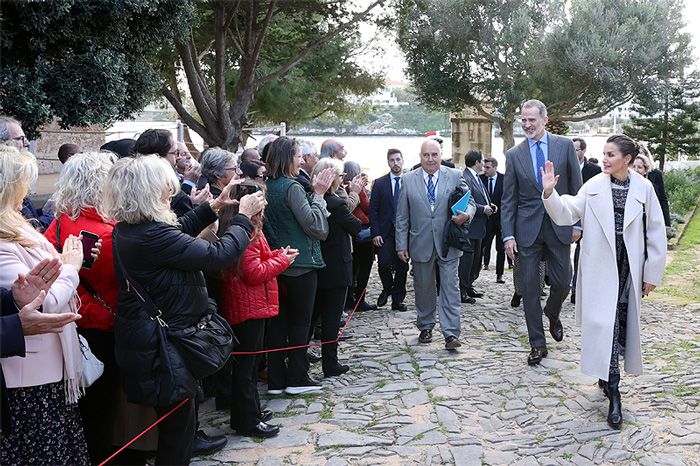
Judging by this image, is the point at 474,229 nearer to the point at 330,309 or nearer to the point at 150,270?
the point at 330,309

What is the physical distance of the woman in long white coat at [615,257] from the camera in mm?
5371

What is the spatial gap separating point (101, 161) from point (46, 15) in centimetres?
A: 274

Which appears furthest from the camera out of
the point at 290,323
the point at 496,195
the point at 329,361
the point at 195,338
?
the point at 496,195

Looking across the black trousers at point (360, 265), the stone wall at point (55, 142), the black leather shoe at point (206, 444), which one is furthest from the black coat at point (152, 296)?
the stone wall at point (55, 142)

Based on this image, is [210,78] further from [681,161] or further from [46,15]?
[681,161]

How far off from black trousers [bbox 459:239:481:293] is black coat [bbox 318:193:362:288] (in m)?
3.05

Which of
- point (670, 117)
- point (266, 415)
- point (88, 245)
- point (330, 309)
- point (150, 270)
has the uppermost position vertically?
point (670, 117)

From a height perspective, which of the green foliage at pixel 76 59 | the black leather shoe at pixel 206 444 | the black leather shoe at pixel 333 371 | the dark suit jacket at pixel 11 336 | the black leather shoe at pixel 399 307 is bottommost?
the black leather shoe at pixel 399 307

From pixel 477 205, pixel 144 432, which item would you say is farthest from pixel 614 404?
pixel 477 205

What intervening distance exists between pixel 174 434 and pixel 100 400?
532 mm

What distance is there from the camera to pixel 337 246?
Result: 252 inches

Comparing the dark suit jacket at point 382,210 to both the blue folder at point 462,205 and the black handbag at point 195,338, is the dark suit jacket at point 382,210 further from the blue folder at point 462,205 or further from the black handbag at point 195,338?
the black handbag at point 195,338

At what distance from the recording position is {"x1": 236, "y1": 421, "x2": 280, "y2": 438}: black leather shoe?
5.03 meters

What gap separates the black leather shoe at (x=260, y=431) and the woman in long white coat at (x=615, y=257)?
2.41 m
